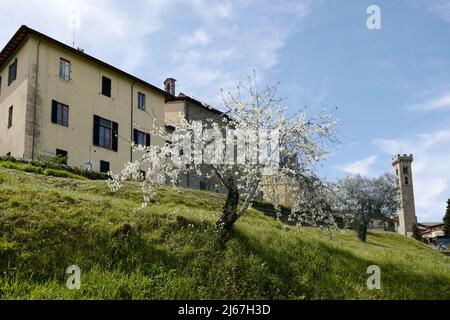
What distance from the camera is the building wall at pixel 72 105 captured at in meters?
29.6

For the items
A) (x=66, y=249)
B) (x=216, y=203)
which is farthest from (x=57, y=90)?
(x=66, y=249)

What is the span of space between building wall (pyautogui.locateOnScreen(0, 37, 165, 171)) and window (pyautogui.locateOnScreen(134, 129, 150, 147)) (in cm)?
44

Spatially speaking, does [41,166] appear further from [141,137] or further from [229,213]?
[229,213]

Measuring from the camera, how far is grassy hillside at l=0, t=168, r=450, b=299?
8.95 meters

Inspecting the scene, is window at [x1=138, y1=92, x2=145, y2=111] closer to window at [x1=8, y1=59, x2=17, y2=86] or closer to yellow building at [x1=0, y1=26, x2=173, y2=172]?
yellow building at [x1=0, y1=26, x2=173, y2=172]

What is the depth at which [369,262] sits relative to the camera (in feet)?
43.6

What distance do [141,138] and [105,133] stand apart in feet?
13.3

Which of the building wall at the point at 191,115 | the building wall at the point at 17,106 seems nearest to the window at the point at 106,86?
the building wall at the point at 17,106

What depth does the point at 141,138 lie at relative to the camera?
126ft

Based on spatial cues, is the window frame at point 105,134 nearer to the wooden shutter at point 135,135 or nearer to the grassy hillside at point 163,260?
the wooden shutter at point 135,135

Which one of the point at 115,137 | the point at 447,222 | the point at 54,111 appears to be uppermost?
the point at 54,111

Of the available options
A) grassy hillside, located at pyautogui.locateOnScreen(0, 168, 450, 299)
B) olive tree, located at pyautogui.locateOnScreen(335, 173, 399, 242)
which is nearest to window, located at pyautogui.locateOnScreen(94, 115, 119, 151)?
grassy hillside, located at pyautogui.locateOnScreen(0, 168, 450, 299)

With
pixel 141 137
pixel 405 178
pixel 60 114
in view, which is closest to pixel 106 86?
pixel 141 137
